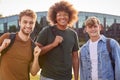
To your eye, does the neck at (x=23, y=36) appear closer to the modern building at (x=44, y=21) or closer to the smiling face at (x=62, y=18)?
the smiling face at (x=62, y=18)

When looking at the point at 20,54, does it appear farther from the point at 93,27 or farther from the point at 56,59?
the point at 93,27

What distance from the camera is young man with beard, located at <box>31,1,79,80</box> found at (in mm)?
6086

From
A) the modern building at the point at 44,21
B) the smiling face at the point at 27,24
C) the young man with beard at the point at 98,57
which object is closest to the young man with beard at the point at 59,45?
the young man with beard at the point at 98,57

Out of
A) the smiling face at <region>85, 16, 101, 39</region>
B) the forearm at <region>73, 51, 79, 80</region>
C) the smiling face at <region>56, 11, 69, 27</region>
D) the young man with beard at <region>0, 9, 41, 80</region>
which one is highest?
the smiling face at <region>56, 11, 69, 27</region>

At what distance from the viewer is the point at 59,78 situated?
239 inches

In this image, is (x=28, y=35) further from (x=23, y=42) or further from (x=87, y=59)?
(x=87, y=59)

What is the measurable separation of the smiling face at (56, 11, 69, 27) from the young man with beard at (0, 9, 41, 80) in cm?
54

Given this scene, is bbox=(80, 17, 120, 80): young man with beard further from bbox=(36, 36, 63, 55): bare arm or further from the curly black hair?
bbox=(36, 36, 63, 55): bare arm

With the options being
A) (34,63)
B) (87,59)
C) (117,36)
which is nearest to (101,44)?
(87,59)

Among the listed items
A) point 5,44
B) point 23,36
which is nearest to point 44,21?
point 23,36

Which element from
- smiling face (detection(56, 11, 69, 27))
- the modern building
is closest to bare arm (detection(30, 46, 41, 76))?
smiling face (detection(56, 11, 69, 27))

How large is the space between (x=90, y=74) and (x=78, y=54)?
45 centimetres

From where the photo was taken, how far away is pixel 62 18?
20.7 ft

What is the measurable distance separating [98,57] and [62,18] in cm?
88
